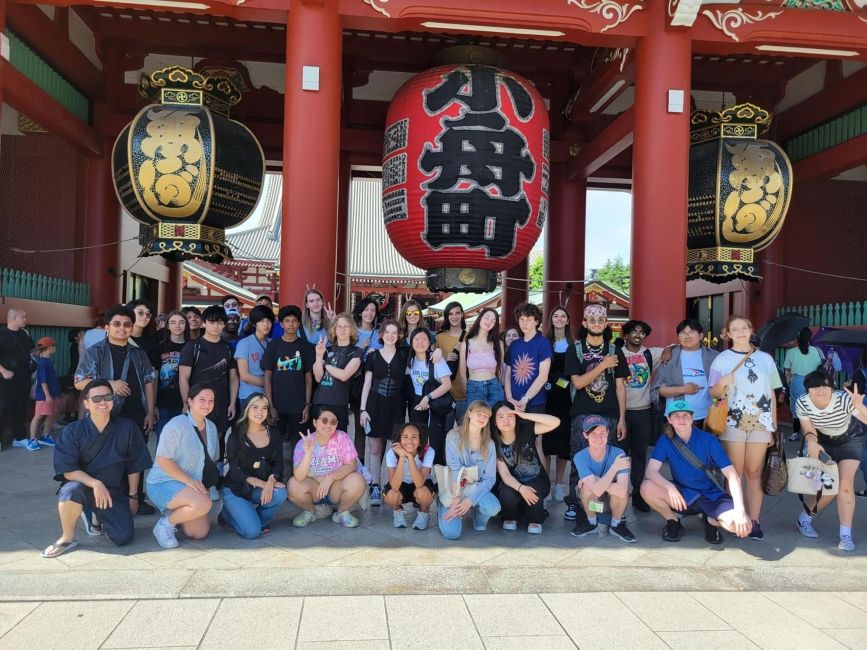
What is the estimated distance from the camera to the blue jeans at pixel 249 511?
3754mm

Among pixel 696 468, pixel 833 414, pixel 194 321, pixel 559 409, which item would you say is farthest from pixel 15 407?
pixel 833 414

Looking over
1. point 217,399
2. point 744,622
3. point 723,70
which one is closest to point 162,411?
point 217,399

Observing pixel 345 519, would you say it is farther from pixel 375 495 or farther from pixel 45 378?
pixel 45 378

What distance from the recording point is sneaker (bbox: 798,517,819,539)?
4.06 m

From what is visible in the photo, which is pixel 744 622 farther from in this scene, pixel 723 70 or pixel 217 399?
pixel 723 70

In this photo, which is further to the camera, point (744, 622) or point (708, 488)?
point (708, 488)

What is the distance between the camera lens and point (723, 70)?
9156 mm

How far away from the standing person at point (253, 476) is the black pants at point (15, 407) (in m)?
3.70

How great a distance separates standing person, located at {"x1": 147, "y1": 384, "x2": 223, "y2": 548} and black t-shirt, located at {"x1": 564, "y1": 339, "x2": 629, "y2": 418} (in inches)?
97.3

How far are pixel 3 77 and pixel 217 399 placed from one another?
4692mm

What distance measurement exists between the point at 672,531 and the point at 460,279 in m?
3.62

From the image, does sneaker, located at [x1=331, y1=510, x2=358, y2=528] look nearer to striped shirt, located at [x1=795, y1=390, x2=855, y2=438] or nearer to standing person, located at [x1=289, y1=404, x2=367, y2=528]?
standing person, located at [x1=289, y1=404, x2=367, y2=528]

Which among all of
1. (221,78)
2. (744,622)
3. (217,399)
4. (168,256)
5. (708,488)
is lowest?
(744,622)

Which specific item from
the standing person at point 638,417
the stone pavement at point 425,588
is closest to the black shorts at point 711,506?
the stone pavement at point 425,588
